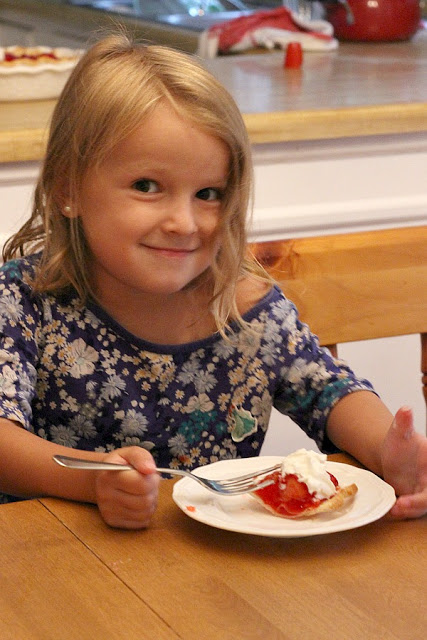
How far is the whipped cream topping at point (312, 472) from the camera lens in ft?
Result: 2.71

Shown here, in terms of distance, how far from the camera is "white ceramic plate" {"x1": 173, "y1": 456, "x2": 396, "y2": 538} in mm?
774

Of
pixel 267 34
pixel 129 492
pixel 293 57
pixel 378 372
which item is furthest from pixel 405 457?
pixel 267 34

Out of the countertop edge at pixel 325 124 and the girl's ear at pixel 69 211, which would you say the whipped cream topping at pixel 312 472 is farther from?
the countertop edge at pixel 325 124

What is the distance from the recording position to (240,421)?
117cm

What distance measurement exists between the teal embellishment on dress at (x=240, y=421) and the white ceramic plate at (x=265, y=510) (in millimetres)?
251

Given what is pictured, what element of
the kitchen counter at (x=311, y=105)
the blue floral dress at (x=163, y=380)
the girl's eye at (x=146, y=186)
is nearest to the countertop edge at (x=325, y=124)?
the kitchen counter at (x=311, y=105)

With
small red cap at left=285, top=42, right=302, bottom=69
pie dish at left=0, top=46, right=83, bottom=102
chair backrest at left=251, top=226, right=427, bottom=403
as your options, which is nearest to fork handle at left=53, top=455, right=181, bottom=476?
chair backrest at left=251, top=226, right=427, bottom=403

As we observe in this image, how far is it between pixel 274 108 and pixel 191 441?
0.77 metres

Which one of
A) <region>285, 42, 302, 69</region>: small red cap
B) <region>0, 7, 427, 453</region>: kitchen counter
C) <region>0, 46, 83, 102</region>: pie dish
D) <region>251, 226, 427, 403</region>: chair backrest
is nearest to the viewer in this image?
<region>251, 226, 427, 403</region>: chair backrest

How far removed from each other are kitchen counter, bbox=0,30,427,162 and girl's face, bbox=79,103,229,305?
0.54m

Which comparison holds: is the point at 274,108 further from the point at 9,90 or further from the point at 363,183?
the point at 9,90

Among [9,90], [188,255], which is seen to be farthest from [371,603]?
[9,90]

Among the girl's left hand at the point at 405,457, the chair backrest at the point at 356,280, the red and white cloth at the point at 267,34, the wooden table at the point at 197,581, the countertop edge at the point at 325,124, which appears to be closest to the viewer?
the wooden table at the point at 197,581

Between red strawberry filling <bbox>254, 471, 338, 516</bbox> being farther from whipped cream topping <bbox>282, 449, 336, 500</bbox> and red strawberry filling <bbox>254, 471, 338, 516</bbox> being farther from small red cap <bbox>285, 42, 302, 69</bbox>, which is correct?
small red cap <bbox>285, 42, 302, 69</bbox>
